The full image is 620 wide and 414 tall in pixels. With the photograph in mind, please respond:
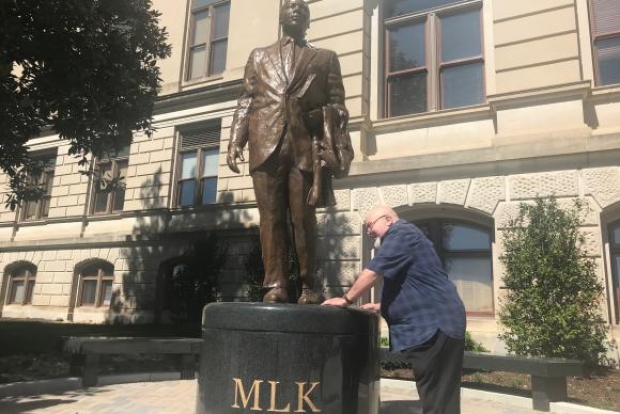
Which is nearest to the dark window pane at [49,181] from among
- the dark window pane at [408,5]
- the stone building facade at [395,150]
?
the stone building facade at [395,150]

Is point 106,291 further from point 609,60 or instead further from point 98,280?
point 609,60

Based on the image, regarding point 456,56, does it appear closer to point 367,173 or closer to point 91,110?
point 367,173

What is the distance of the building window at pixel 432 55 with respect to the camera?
12844 mm

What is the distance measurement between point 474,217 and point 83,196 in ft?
48.4

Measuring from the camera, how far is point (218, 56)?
1812 centimetres

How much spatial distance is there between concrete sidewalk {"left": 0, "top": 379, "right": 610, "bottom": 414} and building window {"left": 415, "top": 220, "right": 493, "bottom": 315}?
15.3ft

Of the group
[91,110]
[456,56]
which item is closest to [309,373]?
[91,110]

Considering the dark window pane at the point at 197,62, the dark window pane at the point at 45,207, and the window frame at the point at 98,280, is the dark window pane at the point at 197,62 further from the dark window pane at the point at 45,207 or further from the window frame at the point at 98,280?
the dark window pane at the point at 45,207

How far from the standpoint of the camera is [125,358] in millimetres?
9492

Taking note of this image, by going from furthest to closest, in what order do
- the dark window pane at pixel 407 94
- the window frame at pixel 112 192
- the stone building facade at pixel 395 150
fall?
the window frame at pixel 112 192 < the dark window pane at pixel 407 94 < the stone building facade at pixel 395 150

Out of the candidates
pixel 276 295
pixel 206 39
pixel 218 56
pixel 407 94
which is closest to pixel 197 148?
pixel 218 56

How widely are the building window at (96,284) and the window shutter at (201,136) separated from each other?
5195mm

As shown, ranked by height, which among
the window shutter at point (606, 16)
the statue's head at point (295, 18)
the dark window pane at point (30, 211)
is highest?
the window shutter at point (606, 16)

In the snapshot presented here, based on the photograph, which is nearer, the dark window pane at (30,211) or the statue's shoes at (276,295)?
the statue's shoes at (276,295)
